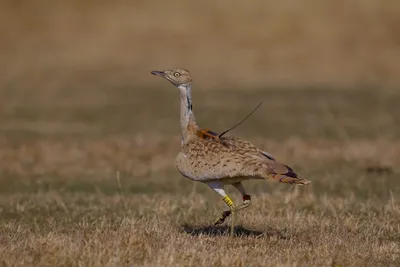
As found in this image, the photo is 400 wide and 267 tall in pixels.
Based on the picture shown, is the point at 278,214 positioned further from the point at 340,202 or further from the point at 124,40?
the point at 124,40

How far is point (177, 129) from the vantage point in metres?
19.8

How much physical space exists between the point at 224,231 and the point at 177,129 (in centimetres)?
1041

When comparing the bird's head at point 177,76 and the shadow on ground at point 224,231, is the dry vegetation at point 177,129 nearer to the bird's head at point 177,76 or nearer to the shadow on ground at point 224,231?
the shadow on ground at point 224,231

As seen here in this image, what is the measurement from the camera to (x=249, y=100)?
2462cm

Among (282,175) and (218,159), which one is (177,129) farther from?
(282,175)

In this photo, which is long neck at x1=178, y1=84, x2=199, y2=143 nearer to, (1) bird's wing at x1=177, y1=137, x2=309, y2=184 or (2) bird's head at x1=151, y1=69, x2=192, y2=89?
(2) bird's head at x1=151, y1=69, x2=192, y2=89

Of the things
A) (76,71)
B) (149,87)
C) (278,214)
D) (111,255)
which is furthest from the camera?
(76,71)

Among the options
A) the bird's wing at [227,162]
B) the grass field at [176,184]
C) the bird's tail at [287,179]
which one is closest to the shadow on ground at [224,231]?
the grass field at [176,184]

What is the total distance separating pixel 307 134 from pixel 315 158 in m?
2.82

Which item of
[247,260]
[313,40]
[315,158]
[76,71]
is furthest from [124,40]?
[247,260]

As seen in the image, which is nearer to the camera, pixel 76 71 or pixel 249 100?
pixel 249 100

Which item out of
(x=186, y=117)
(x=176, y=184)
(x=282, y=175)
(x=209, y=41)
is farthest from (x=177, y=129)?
(x=209, y=41)

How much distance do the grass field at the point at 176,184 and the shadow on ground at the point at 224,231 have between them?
0.02m

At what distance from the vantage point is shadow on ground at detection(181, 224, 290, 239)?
907 cm
